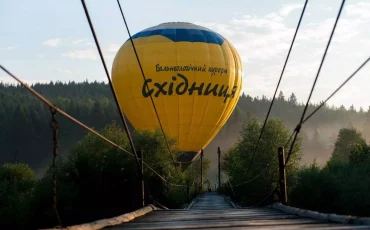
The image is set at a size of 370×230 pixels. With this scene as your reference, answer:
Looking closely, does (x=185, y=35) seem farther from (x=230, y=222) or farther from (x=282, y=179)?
(x=230, y=222)

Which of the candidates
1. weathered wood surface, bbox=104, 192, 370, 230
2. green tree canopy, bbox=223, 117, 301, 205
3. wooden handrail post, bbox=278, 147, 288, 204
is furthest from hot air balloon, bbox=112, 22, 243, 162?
weathered wood surface, bbox=104, 192, 370, 230

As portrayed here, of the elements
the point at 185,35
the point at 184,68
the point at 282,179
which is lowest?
the point at 282,179

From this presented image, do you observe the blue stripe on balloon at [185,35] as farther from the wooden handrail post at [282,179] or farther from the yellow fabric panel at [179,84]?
the wooden handrail post at [282,179]

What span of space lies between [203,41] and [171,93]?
4095mm

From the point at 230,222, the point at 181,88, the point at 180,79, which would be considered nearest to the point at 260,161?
the point at 181,88

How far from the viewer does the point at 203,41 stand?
116 ft

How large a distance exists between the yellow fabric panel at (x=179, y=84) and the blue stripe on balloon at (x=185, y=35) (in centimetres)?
35

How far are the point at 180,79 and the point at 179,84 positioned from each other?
1.07 ft

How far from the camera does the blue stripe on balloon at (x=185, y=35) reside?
3488cm

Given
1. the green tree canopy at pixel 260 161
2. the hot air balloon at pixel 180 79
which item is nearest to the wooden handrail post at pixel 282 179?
the hot air balloon at pixel 180 79

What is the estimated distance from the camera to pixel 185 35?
1383 inches

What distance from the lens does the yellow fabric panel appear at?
34.2m

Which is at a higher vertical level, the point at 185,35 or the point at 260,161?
the point at 185,35

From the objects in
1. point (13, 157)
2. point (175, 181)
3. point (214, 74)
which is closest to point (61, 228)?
point (175, 181)
